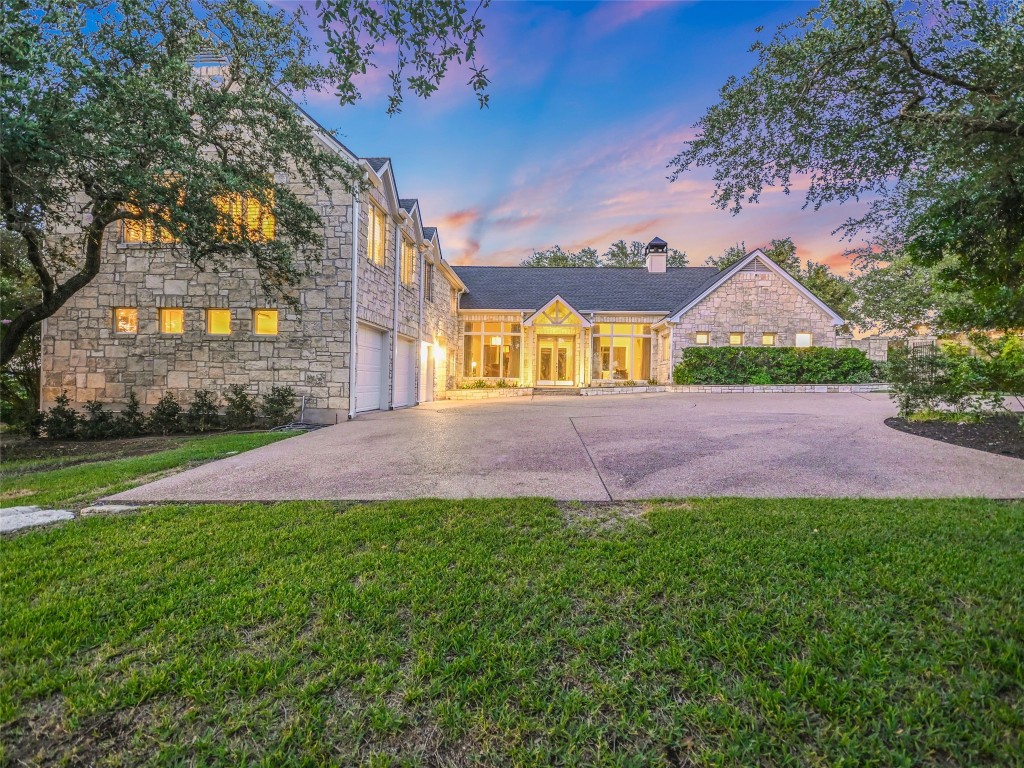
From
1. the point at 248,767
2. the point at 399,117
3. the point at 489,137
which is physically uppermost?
the point at 489,137

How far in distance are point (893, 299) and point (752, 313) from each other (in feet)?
29.7

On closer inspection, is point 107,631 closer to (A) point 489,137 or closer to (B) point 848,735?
(B) point 848,735

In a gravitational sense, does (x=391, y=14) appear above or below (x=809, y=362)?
above

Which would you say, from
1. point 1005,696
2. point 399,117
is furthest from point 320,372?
point 1005,696

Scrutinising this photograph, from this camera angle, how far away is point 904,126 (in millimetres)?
4762

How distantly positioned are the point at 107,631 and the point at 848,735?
10.4ft

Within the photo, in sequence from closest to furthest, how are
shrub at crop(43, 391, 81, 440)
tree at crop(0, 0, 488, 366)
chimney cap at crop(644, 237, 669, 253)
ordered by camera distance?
tree at crop(0, 0, 488, 366) < shrub at crop(43, 391, 81, 440) < chimney cap at crop(644, 237, 669, 253)

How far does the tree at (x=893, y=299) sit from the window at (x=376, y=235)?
72.3 ft

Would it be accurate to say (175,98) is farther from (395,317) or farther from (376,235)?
(395,317)

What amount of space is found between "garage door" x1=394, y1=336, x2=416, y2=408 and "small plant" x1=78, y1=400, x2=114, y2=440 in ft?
20.9

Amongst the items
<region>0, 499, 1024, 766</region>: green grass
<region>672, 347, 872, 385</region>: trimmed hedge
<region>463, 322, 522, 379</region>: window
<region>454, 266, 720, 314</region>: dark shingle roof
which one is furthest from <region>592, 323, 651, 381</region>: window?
<region>0, 499, 1024, 766</region>: green grass

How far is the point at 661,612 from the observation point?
7.28 feet

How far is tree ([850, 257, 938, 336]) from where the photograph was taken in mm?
19703

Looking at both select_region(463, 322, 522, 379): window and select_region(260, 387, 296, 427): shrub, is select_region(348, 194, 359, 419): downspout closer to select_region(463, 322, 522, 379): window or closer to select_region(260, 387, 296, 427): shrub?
select_region(260, 387, 296, 427): shrub
